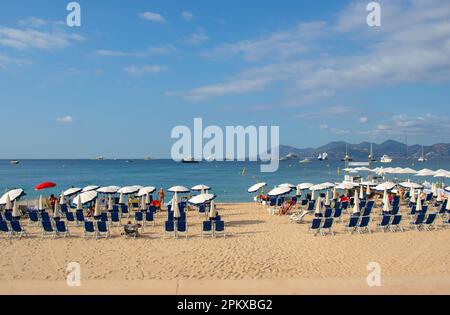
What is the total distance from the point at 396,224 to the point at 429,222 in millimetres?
1153

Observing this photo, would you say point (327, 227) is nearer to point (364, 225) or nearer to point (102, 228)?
point (364, 225)

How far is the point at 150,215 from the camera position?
42.7 feet

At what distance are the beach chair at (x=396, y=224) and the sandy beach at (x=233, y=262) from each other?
32 centimetres

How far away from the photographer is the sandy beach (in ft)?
16.8

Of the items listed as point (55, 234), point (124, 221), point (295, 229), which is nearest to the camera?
point (55, 234)

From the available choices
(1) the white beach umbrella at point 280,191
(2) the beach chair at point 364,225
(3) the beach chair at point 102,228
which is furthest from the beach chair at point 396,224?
(3) the beach chair at point 102,228

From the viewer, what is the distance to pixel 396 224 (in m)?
11.7

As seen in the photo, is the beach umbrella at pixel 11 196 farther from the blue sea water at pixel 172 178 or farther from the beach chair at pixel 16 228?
the blue sea water at pixel 172 178

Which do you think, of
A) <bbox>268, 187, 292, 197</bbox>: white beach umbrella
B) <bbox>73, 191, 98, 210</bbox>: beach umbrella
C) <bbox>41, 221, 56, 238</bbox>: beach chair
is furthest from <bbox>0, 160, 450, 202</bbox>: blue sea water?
<bbox>41, 221, 56, 238</bbox>: beach chair

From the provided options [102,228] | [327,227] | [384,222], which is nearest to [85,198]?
[102,228]

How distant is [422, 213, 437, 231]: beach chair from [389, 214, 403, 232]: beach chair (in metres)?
0.82
